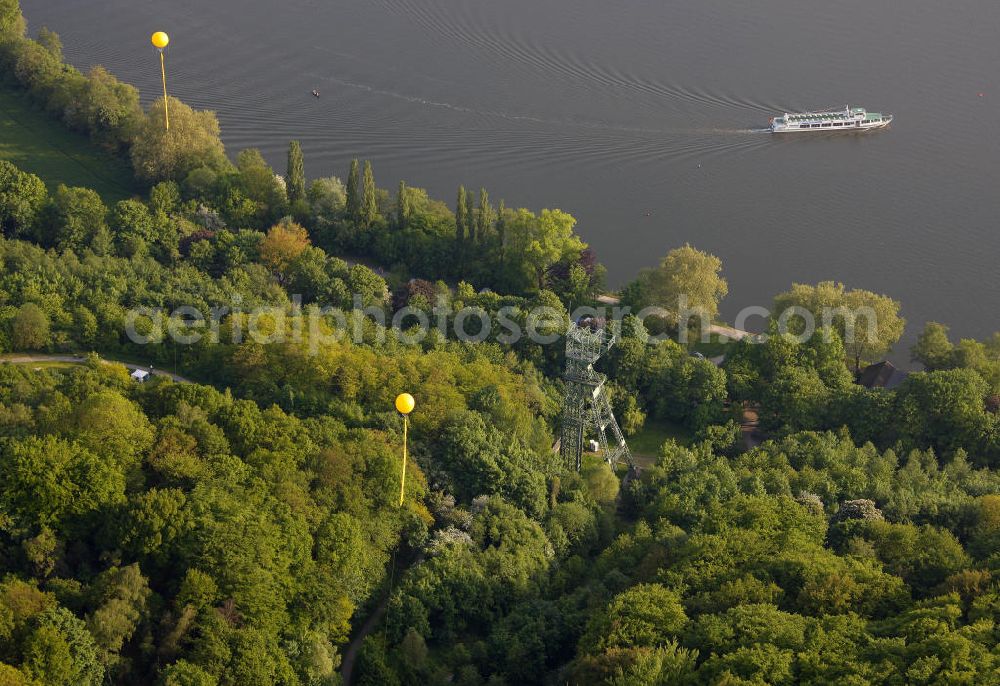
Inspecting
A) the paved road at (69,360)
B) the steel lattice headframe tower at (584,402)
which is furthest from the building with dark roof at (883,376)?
the paved road at (69,360)

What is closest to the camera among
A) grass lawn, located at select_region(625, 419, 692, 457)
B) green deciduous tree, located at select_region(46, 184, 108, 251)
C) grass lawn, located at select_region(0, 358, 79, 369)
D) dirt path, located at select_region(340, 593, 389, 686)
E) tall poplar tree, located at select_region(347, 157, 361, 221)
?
dirt path, located at select_region(340, 593, 389, 686)

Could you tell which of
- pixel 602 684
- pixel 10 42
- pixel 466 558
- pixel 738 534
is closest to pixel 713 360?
pixel 738 534

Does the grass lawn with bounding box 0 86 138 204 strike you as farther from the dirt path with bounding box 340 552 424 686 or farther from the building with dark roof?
the building with dark roof

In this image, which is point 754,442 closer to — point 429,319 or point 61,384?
point 429,319

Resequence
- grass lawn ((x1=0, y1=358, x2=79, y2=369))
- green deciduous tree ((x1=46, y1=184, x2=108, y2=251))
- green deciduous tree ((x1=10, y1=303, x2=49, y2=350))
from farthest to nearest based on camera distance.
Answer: green deciduous tree ((x1=46, y1=184, x2=108, y2=251))
green deciduous tree ((x1=10, y1=303, x2=49, y2=350))
grass lawn ((x1=0, y1=358, x2=79, y2=369))

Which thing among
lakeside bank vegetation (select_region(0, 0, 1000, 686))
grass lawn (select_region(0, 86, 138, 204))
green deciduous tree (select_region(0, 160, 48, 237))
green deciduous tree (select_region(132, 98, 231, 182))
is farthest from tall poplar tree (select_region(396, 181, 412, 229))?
green deciduous tree (select_region(0, 160, 48, 237))

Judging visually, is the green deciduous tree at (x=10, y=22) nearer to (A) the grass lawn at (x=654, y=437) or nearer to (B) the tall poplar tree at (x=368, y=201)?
(B) the tall poplar tree at (x=368, y=201)
